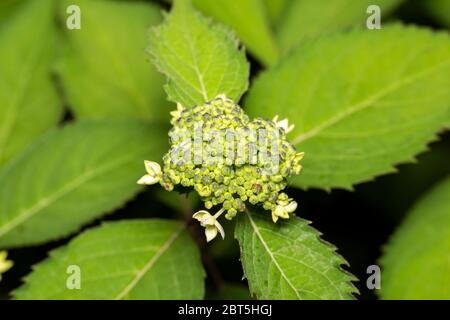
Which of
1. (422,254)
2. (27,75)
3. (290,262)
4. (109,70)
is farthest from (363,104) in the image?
(27,75)

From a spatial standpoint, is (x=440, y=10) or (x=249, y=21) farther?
(x=440, y=10)

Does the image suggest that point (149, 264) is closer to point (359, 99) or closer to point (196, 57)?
point (196, 57)

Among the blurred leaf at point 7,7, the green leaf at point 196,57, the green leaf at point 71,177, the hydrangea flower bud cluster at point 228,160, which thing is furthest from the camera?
the blurred leaf at point 7,7

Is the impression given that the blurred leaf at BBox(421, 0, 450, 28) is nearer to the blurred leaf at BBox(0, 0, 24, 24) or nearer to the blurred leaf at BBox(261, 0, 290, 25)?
the blurred leaf at BBox(261, 0, 290, 25)

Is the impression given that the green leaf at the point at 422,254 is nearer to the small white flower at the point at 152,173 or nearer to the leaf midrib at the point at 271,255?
the leaf midrib at the point at 271,255

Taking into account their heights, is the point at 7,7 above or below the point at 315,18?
above

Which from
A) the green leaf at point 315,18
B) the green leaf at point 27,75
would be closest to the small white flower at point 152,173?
the green leaf at point 27,75

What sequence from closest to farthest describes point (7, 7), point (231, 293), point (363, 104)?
1. point (363, 104)
2. point (231, 293)
3. point (7, 7)
